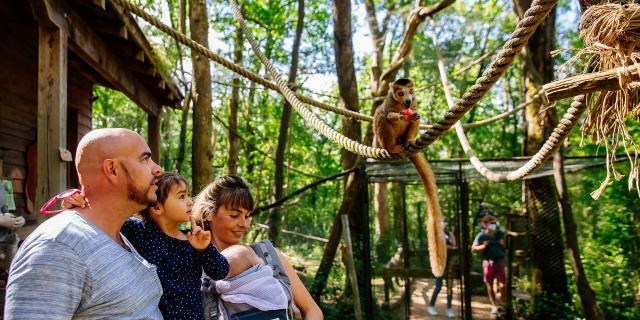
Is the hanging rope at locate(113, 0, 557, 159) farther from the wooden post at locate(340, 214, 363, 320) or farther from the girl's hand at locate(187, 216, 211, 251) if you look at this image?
the wooden post at locate(340, 214, 363, 320)

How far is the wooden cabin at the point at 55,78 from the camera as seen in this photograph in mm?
3012

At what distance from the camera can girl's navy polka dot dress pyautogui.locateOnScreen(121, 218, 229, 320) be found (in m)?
1.39

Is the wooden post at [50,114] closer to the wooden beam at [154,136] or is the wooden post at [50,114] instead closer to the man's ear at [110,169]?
the man's ear at [110,169]

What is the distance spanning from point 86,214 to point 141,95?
16.8 ft

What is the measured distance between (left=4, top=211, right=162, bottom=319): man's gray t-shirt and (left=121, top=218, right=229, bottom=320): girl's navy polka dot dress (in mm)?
162

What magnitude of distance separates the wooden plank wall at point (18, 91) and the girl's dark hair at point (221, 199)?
351cm

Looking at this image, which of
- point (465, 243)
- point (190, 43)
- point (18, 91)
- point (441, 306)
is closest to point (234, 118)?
point (441, 306)

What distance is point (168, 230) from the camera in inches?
58.5

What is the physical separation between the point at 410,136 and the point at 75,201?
2.66 m

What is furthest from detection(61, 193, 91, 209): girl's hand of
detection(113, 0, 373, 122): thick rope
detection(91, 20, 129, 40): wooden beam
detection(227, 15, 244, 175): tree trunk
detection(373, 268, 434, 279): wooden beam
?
detection(227, 15, 244, 175): tree trunk

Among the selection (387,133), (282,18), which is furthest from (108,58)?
(282,18)

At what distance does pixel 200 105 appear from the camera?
475 centimetres

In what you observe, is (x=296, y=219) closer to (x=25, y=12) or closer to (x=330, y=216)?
(x=330, y=216)

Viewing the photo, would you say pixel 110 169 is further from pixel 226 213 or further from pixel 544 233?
pixel 544 233
